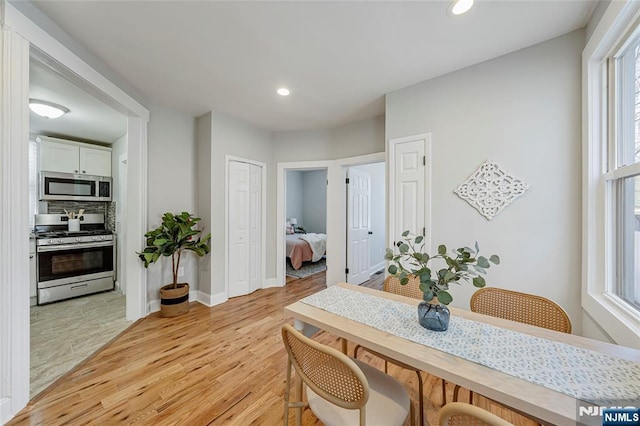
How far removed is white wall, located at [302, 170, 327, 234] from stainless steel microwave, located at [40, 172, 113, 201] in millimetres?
5288

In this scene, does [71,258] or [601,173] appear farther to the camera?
[71,258]

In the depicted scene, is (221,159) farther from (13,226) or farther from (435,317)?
(435,317)

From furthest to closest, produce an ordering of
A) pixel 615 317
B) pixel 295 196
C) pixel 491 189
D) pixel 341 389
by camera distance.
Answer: pixel 295 196 < pixel 491 189 < pixel 615 317 < pixel 341 389

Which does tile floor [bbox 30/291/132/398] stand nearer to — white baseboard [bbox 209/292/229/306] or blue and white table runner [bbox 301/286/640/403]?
white baseboard [bbox 209/292/229/306]

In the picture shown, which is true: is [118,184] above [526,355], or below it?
above

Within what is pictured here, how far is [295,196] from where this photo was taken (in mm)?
8055

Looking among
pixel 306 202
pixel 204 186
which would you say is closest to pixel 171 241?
pixel 204 186

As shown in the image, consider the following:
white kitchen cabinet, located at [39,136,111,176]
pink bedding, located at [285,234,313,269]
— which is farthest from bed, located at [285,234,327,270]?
white kitchen cabinet, located at [39,136,111,176]

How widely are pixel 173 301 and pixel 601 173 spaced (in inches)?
162

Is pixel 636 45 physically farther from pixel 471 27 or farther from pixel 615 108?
pixel 471 27

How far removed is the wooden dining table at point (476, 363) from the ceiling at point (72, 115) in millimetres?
2765

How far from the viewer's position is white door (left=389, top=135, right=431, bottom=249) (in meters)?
2.42

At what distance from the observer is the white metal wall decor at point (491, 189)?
1.97m

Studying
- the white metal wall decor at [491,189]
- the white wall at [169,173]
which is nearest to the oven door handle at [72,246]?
the white wall at [169,173]
